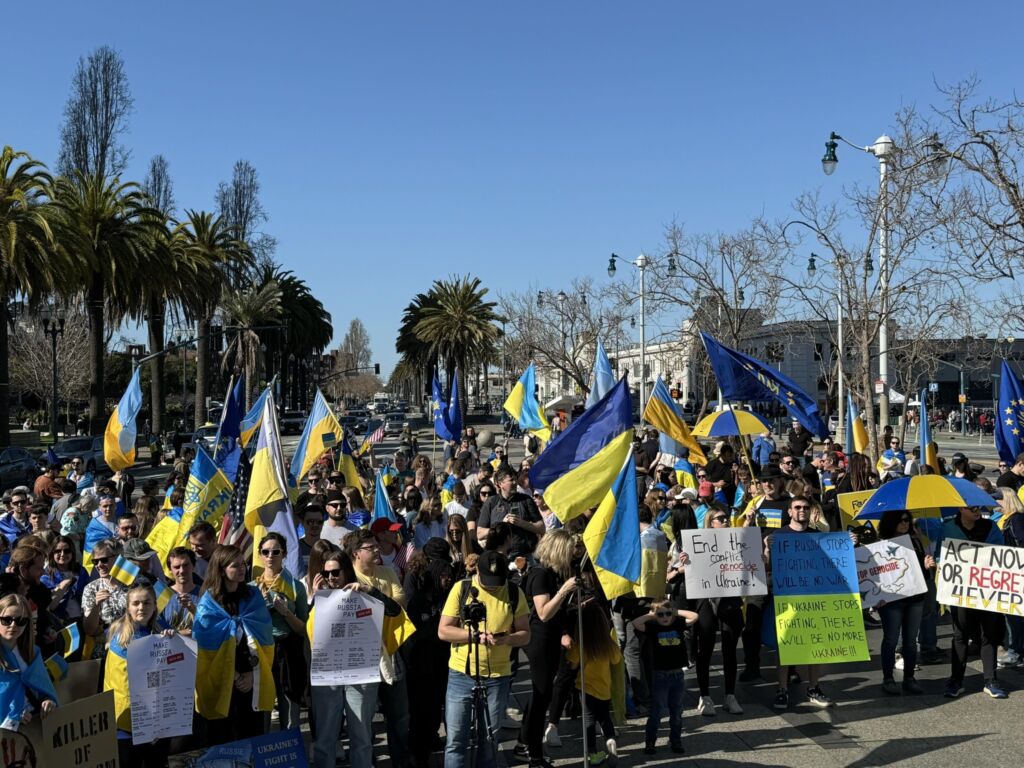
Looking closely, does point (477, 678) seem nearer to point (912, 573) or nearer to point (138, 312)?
point (912, 573)

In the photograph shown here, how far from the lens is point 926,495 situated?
841 cm

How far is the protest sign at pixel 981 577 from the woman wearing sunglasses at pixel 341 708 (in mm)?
4908

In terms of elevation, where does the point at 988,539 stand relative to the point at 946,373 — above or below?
below

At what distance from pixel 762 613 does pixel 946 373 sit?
92.2 m

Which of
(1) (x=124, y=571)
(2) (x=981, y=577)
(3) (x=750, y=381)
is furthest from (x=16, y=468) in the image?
(2) (x=981, y=577)

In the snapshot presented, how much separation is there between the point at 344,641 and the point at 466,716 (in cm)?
92

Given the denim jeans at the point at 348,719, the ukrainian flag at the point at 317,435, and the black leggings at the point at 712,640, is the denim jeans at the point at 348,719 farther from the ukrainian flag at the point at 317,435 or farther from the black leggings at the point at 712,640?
the ukrainian flag at the point at 317,435

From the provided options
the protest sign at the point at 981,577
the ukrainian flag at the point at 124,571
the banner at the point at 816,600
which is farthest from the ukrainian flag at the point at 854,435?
the ukrainian flag at the point at 124,571

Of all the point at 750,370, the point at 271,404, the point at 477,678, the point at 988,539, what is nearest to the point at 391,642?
the point at 477,678

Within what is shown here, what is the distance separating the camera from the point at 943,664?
9.70 m

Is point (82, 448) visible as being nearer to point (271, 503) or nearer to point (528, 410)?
point (528, 410)

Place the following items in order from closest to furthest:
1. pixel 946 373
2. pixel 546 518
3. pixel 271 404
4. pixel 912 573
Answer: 1. pixel 912 573
2. pixel 271 404
3. pixel 546 518
4. pixel 946 373

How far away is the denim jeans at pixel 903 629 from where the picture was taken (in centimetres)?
870

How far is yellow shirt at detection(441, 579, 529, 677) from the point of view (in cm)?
645
